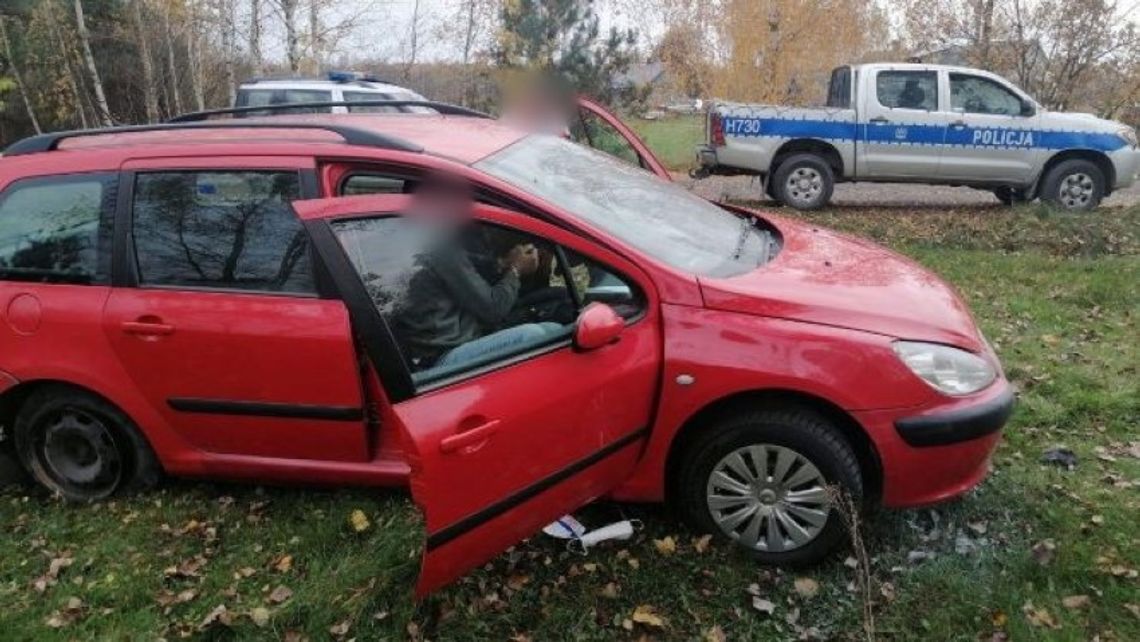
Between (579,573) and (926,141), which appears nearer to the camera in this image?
(579,573)

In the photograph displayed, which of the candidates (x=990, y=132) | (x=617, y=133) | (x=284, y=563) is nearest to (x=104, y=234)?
(x=284, y=563)

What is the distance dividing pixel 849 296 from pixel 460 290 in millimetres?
1453

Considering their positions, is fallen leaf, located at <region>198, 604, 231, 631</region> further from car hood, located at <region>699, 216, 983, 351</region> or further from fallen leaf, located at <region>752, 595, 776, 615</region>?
car hood, located at <region>699, 216, 983, 351</region>

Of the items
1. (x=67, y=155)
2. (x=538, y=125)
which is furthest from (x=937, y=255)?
(x=67, y=155)

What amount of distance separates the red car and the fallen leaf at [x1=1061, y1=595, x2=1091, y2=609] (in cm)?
51

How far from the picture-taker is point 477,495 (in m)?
2.78

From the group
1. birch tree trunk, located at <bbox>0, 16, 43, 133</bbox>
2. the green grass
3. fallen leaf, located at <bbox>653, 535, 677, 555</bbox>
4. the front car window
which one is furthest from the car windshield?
birch tree trunk, located at <bbox>0, 16, 43, 133</bbox>

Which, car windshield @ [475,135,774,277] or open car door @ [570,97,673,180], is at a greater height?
open car door @ [570,97,673,180]

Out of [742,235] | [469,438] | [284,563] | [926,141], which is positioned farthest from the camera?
[926,141]

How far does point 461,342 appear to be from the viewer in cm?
300

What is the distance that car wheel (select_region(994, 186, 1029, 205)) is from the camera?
11.2 metres

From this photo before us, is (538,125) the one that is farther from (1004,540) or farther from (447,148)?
(1004,540)

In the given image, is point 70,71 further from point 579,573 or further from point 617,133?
point 579,573

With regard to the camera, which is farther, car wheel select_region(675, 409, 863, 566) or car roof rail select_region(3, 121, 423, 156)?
car roof rail select_region(3, 121, 423, 156)
